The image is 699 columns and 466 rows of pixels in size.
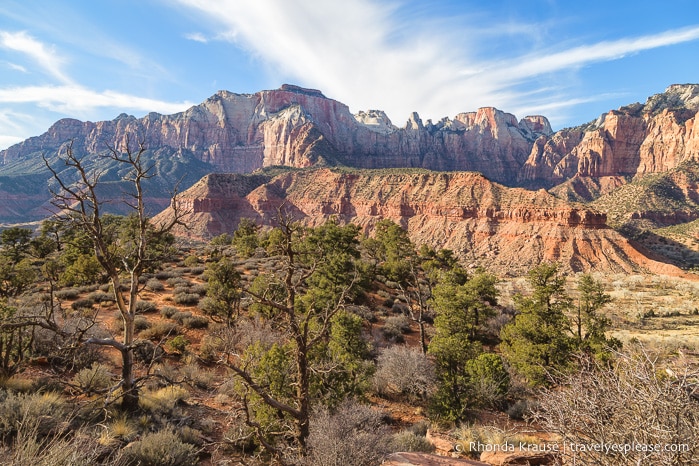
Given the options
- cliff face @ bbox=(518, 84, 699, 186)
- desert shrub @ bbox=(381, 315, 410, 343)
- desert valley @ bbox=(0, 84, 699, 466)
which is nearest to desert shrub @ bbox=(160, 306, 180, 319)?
desert valley @ bbox=(0, 84, 699, 466)

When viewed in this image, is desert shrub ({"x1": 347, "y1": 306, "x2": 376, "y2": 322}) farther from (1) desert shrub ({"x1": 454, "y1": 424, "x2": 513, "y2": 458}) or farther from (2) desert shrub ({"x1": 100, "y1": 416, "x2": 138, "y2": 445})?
(2) desert shrub ({"x1": 100, "y1": 416, "x2": 138, "y2": 445})

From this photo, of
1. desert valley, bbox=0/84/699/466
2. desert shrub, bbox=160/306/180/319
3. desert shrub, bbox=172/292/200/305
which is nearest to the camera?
desert valley, bbox=0/84/699/466

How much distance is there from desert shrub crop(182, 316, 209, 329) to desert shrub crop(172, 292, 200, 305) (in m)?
3.28

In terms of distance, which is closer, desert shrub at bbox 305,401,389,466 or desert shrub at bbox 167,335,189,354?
desert shrub at bbox 305,401,389,466

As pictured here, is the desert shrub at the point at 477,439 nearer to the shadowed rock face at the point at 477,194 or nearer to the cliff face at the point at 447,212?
the shadowed rock face at the point at 477,194

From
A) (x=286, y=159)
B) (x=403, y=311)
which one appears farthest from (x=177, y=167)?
(x=403, y=311)

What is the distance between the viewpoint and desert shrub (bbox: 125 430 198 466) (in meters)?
6.41

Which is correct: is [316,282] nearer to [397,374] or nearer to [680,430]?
[397,374]

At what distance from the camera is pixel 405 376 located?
48.0 ft

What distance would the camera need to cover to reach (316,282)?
2273 centimetres

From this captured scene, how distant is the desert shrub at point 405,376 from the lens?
47.5 ft

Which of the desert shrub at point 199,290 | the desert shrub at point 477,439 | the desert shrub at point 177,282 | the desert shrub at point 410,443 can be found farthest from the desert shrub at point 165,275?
the desert shrub at point 477,439

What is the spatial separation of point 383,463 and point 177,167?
21026cm

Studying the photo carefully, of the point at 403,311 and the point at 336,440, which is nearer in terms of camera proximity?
the point at 336,440
